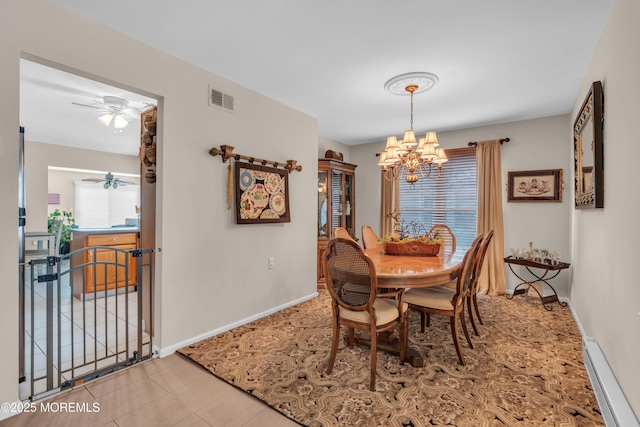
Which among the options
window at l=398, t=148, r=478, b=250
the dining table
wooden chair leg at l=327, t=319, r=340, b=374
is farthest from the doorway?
window at l=398, t=148, r=478, b=250

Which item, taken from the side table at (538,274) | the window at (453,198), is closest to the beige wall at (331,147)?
the window at (453,198)

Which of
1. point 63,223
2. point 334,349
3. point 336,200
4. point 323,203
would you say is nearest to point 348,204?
point 336,200

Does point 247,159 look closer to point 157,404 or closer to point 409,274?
point 409,274

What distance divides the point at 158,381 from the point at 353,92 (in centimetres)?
319

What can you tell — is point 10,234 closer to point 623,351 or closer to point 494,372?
point 494,372

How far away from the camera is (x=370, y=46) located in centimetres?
245

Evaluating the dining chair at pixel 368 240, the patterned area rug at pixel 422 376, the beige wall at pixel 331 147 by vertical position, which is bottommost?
the patterned area rug at pixel 422 376

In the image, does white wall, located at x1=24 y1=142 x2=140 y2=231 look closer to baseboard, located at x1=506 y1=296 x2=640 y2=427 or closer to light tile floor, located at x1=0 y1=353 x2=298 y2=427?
light tile floor, located at x1=0 y1=353 x2=298 y2=427

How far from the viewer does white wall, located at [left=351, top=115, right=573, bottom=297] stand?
4090mm

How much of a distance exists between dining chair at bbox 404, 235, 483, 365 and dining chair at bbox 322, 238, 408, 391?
0.92ft

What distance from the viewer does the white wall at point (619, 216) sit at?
5.19 ft

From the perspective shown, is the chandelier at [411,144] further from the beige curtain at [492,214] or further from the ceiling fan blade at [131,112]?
the ceiling fan blade at [131,112]

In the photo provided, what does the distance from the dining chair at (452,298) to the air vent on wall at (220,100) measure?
8.07 ft

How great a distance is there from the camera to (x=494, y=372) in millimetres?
2262
